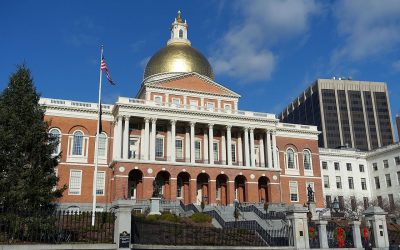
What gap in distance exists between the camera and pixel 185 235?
2383 centimetres

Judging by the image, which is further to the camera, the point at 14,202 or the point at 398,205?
the point at 398,205

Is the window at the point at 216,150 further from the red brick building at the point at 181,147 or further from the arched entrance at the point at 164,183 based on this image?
the arched entrance at the point at 164,183

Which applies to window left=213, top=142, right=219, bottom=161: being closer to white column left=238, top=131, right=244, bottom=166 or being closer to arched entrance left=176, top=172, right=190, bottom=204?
white column left=238, top=131, right=244, bottom=166

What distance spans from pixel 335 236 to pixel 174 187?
97.9 feet

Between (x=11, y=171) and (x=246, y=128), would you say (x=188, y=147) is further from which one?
(x=11, y=171)

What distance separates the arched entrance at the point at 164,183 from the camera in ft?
185

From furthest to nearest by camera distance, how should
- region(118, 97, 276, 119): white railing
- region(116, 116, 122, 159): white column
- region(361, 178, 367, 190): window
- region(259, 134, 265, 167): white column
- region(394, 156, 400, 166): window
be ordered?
region(361, 178, 367, 190): window, region(394, 156, 400, 166): window, region(259, 134, 265, 167): white column, region(118, 97, 276, 119): white railing, region(116, 116, 122, 159): white column

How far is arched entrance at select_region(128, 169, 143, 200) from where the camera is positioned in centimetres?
5616

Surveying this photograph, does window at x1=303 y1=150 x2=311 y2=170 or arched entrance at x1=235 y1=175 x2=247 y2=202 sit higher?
window at x1=303 y1=150 x2=311 y2=170

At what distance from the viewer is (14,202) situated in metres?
24.3

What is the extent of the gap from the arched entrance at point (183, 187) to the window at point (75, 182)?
42.4 ft

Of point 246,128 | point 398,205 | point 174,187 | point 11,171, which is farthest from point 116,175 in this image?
point 398,205

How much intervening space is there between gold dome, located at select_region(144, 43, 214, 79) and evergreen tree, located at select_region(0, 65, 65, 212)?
130 ft

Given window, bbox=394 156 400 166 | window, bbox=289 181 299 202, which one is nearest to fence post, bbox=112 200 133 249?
window, bbox=289 181 299 202
